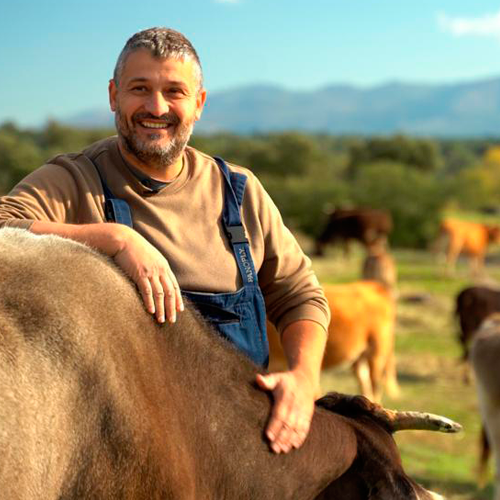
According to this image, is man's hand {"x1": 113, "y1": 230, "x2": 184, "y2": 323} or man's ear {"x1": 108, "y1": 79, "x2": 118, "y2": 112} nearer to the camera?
man's hand {"x1": 113, "y1": 230, "x2": 184, "y2": 323}

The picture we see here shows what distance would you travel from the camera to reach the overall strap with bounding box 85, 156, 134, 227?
2.66m

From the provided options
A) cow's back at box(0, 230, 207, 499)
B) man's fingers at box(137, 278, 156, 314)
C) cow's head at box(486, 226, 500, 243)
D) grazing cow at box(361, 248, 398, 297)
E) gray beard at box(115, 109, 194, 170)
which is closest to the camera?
cow's back at box(0, 230, 207, 499)

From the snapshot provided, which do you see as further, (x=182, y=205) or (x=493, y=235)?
Answer: (x=493, y=235)

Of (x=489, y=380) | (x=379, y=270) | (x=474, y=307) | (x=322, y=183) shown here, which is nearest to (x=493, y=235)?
(x=379, y=270)

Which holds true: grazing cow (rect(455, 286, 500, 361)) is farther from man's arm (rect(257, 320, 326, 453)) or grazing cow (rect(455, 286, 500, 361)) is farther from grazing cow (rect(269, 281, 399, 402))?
man's arm (rect(257, 320, 326, 453))

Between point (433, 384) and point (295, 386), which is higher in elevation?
point (295, 386)

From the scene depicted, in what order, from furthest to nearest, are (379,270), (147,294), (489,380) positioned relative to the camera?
(379,270)
(489,380)
(147,294)

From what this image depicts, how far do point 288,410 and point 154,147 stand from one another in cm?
99

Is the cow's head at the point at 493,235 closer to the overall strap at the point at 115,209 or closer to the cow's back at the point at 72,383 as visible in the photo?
the overall strap at the point at 115,209

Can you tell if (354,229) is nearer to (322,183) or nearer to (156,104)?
(322,183)

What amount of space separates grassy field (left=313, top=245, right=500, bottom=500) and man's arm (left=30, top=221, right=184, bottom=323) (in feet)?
21.7

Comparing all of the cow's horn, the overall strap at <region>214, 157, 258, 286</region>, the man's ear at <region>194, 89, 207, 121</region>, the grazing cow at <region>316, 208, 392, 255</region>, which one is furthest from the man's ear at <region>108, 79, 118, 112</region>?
the grazing cow at <region>316, 208, 392, 255</region>

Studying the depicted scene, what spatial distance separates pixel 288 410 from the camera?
2.49m

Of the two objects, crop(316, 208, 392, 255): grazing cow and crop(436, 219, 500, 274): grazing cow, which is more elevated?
crop(436, 219, 500, 274): grazing cow
